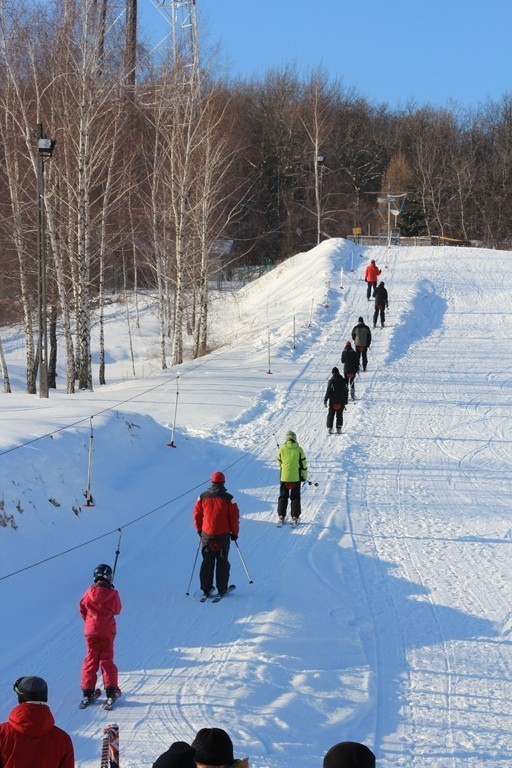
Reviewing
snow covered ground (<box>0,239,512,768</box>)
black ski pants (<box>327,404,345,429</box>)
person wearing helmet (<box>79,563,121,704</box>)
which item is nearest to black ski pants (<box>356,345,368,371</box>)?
snow covered ground (<box>0,239,512,768</box>)

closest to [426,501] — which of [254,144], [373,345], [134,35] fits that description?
[373,345]

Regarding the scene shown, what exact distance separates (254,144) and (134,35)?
35.9 m

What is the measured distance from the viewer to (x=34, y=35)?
25.5 meters

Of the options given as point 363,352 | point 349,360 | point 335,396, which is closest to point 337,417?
point 335,396

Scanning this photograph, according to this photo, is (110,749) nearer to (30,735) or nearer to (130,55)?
(30,735)

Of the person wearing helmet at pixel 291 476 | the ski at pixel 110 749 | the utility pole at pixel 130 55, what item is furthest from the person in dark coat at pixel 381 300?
the ski at pixel 110 749

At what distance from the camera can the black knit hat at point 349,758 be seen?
3.10 meters

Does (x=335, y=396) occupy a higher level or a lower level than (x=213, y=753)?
lower

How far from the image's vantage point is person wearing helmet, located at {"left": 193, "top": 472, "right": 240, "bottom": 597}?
32.5 feet

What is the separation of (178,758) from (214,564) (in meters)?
6.63

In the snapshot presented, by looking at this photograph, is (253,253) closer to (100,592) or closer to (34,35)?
(34,35)

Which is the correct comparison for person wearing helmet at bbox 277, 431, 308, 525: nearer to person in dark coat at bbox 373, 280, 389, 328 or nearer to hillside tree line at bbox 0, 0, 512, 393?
hillside tree line at bbox 0, 0, 512, 393

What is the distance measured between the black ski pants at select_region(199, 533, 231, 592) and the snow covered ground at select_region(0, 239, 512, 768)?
0.30 metres

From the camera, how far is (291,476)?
12.7 metres
